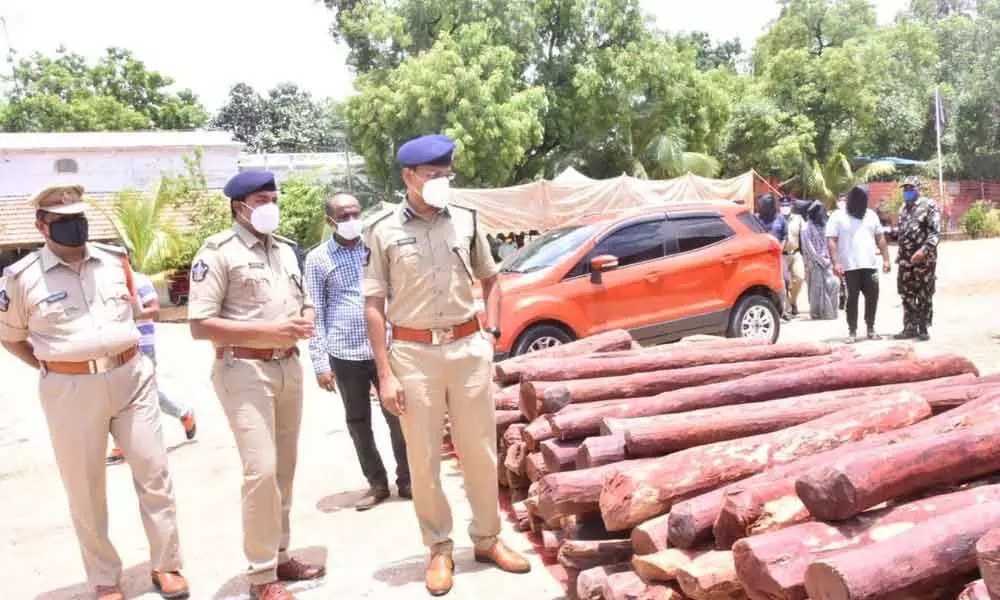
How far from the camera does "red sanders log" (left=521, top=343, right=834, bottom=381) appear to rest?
19.1ft

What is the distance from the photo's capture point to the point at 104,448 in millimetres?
4445

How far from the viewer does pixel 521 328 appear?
28.8 ft

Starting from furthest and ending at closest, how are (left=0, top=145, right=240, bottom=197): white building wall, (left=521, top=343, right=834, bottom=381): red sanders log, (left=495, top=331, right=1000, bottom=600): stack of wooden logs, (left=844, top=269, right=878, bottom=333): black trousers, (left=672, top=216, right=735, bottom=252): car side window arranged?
(left=0, top=145, right=240, bottom=197): white building wall
(left=844, top=269, right=878, bottom=333): black trousers
(left=672, top=216, right=735, bottom=252): car side window
(left=521, top=343, right=834, bottom=381): red sanders log
(left=495, top=331, right=1000, bottom=600): stack of wooden logs

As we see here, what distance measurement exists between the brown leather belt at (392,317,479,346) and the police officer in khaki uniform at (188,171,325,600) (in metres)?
0.44

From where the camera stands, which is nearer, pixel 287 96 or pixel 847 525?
pixel 847 525

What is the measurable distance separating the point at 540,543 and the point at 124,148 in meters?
31.6

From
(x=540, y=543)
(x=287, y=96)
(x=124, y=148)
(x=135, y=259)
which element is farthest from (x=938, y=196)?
(x=287, y=96)

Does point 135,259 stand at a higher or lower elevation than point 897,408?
higher

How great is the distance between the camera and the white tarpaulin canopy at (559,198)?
17188 mm

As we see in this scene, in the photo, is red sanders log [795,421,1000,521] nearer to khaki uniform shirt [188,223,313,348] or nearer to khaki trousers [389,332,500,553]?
khaki trousers [389,332,500,553]

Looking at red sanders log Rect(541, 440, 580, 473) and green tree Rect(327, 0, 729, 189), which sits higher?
green tree Rect(327, 0, 729, 189)

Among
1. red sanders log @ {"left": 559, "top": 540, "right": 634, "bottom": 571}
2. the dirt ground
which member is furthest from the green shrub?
red sanders log @ {"left": 559, "top": 540, "right": 634, "bottom": 571}

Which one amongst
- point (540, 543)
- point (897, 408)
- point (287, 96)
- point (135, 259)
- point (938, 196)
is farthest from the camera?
point (287, 96)

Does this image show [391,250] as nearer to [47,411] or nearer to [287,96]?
[47,411]
